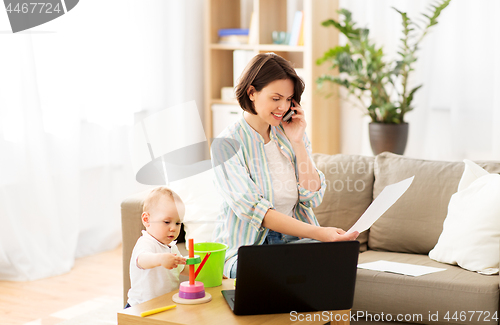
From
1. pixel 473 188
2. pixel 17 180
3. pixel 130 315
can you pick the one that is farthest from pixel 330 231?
pixel 17 180

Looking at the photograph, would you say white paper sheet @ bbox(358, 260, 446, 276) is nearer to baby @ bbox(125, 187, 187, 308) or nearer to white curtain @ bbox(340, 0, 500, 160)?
baby @ bbox(125, 187, 187, 308)

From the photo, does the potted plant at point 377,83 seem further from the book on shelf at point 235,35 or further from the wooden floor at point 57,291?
the wooden floor at point 57,291

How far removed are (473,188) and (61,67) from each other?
2.37 m

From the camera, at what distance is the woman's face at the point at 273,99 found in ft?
5.95

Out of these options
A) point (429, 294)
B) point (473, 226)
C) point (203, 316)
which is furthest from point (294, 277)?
point (473, 226)

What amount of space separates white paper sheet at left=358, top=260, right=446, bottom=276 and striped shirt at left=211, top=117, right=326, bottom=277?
0.44 metres

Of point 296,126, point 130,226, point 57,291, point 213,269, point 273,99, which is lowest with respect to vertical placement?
point 57,291

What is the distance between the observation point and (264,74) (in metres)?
1.81

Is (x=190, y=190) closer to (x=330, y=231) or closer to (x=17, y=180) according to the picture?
(x=330, y=231)

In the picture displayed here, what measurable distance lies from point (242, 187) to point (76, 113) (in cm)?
202

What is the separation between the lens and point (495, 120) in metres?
3.63

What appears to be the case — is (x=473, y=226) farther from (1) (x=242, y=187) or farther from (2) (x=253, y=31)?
(2) (x=253, y=31)

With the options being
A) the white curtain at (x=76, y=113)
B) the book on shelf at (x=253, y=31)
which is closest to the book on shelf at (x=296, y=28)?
the book on shelf at (x=253, y=31)

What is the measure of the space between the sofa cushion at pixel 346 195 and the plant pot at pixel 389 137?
0.94m
